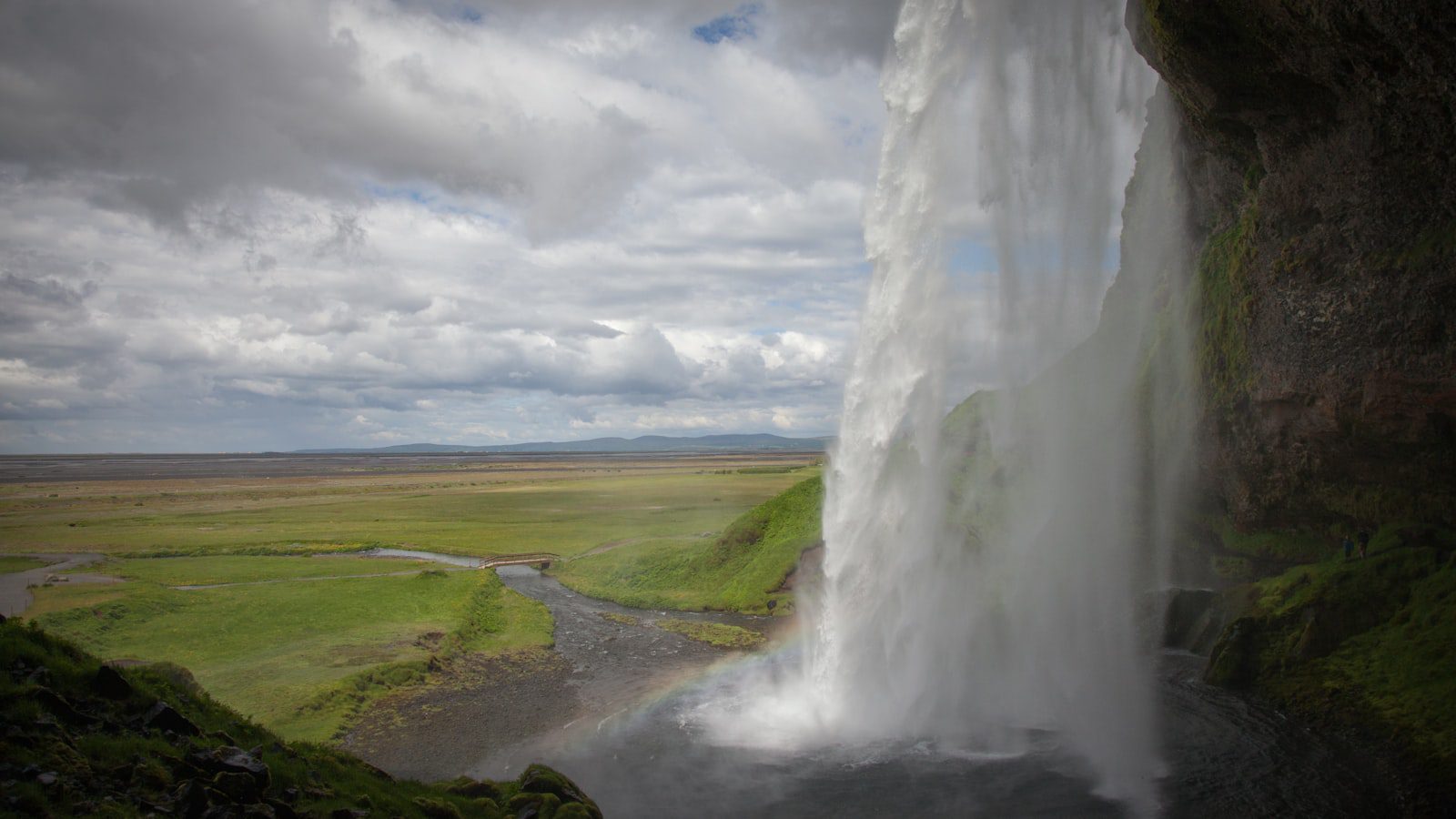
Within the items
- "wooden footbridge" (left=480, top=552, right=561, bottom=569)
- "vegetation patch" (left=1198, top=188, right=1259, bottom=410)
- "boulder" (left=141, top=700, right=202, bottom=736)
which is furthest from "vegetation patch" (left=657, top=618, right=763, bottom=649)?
"boulder" (left=141, top=700, right=202, bottom=736)

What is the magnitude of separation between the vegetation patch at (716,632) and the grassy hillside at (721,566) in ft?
11.4

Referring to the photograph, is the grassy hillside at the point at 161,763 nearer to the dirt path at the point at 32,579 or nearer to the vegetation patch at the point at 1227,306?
the dirt path at the point at 32,579

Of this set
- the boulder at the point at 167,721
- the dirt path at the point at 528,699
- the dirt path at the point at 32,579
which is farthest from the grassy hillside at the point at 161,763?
the dirt path at the point at 32,579

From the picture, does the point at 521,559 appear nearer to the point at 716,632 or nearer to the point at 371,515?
the point at 716,632

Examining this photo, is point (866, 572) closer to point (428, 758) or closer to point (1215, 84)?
point (428, 758)

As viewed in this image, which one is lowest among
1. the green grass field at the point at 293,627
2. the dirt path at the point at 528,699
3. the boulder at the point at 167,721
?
the dirt path at the point at 528,699

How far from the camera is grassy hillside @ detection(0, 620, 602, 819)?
12328 millimetres

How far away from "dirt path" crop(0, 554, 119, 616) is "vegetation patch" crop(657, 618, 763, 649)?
30.6 meters

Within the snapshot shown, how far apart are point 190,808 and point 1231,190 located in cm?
4048

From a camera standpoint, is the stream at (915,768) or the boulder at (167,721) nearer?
the boulder at (167,721)

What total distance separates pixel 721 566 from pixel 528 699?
76.2 ft

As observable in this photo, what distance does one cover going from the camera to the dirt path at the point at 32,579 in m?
41.9

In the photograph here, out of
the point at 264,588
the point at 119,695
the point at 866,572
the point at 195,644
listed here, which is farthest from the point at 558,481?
the point at 119,695

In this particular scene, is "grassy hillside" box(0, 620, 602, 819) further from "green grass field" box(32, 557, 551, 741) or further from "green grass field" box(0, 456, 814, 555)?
"green grass field" box(0, 456, 814, 555)
